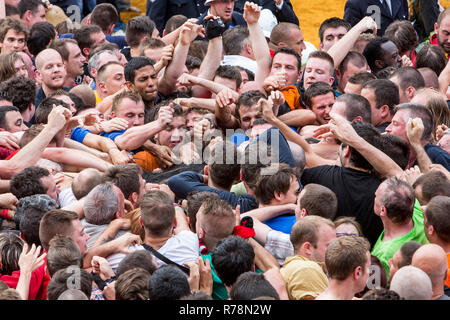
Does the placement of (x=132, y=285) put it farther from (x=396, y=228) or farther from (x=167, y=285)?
(x=396, y=228)

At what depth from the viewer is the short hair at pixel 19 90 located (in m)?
8.29

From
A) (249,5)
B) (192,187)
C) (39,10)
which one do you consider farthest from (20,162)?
(39,10)

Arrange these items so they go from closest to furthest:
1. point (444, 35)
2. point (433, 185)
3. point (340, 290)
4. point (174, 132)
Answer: point (340, 290) < point (433, 185) < point (174, 132) < point (444, 35)

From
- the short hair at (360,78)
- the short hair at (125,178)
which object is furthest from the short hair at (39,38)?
the short hair at (125,178)

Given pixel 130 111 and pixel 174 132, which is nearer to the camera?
pixel 174 132

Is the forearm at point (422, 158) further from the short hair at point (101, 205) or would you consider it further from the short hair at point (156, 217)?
the short hair at point (101, 205)

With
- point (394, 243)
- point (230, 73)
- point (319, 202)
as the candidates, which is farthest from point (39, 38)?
point (394, 243)

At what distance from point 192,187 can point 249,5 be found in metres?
2.51

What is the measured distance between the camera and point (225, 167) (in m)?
6.60

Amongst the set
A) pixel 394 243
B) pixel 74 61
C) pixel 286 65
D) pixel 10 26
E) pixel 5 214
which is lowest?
pixel 5 214

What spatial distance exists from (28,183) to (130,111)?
1.79 m

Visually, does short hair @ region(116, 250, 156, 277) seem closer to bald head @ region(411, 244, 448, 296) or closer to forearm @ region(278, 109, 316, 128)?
bald head @ region(411, 244, 448, 296)

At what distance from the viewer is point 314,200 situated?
6004 millimetres
